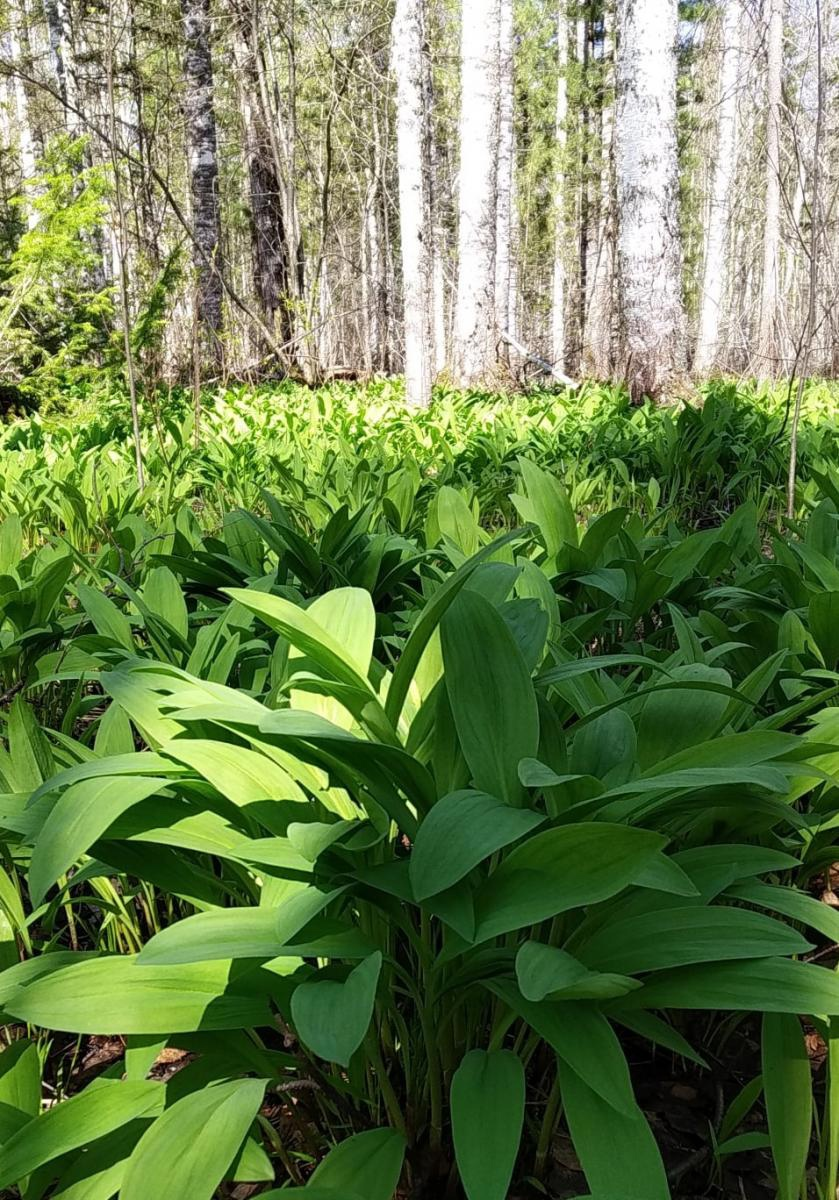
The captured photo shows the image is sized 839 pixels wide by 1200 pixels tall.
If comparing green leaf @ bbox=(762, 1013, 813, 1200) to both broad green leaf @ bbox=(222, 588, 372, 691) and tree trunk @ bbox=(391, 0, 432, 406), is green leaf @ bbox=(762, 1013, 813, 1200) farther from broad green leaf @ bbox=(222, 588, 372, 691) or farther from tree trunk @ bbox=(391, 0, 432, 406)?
tree trunk @ bbox=(391, 0, 432, 406)

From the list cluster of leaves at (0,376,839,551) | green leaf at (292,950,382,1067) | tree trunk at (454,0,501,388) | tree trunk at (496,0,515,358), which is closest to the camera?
green leaf at (292,950,382,1067)

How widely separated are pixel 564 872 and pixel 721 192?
20338 mm

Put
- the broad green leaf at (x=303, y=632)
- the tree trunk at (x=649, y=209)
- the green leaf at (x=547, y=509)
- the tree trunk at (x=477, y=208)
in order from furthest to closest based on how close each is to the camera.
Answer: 1. the tree trunk at (x=477, y=208)
2. the tree trunk at (x=649, y=209)
3. the green leaf at (x=547, y=509)
4. the broad green leaf at (x=303, y=632)

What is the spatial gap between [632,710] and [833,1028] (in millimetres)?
491

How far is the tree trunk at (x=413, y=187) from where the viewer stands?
786 centimetres

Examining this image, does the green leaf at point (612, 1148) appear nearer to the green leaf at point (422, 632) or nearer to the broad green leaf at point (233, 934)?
the broad green leaf at point (233, 934)

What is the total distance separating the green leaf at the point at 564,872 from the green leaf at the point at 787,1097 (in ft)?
0.92

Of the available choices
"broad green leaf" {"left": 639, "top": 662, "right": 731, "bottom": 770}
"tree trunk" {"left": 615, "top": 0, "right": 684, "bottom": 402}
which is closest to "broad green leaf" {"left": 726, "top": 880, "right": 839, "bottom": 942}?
"broad green leaf" {"left": 639, "top": 662, "right": 731, "bottom": 770}

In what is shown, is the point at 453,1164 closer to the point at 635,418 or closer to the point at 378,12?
the point at 635,418

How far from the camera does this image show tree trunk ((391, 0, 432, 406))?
7.86m

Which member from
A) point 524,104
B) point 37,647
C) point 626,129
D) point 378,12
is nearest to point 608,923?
point 37,647

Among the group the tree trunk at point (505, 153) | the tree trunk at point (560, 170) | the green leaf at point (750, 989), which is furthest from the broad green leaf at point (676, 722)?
the tree trunk at point (560, 170)

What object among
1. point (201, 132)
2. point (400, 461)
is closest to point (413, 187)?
point (201, 132)

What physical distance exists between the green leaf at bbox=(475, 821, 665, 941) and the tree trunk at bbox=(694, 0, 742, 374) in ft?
50.1
